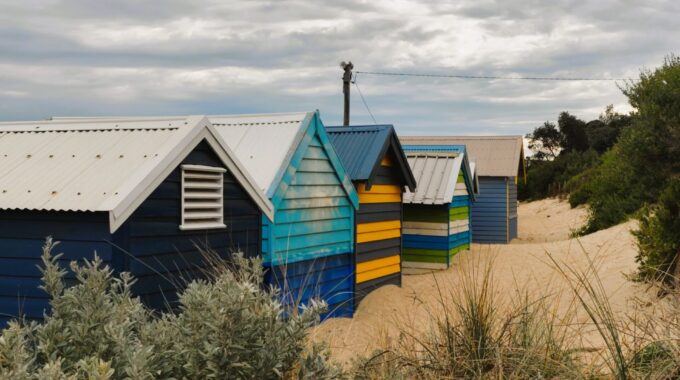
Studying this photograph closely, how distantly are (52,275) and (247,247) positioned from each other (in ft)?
17.6

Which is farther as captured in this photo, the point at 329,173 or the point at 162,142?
the point at 329,173

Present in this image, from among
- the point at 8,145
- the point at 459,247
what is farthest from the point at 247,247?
the point at 459,247

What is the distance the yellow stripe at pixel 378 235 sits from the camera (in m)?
13.2

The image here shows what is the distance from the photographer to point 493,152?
1126 inches

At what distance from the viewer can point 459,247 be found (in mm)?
18984

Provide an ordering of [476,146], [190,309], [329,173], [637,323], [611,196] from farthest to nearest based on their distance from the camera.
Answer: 1. [476,146]
2. [611,196]
3. [329,173]
4. [637,323]
5. [190,309]

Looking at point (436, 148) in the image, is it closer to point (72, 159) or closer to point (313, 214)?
point (313, 214)

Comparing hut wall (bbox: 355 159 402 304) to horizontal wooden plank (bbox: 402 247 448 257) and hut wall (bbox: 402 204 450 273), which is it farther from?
horizontal wooden plank (bbox: 402 247 448 257)

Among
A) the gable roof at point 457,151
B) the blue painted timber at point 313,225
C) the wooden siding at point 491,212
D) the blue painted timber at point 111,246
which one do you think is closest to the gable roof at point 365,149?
the blue painted timber at point 313,225

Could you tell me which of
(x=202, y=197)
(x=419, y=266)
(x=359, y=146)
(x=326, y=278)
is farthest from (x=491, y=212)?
(x=202, y=197)

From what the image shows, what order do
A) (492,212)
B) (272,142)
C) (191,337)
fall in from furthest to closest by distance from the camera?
(492,212) < (272,142) < (191,337)

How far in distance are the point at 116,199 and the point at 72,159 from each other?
1.40m

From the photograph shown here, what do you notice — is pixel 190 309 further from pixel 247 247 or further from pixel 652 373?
pixel 247 247

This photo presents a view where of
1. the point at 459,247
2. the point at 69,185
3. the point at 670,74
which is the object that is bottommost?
the point at 459,247
